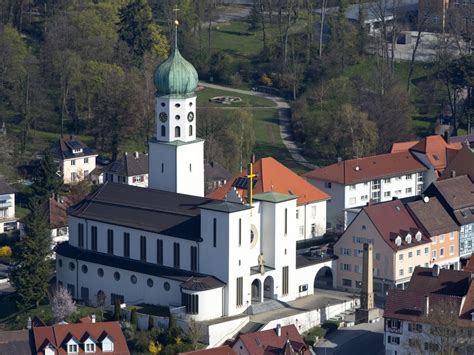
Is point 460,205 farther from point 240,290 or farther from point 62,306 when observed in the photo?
point 62,306

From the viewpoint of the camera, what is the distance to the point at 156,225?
10494cm

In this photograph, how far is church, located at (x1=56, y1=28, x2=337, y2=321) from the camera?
10219cm

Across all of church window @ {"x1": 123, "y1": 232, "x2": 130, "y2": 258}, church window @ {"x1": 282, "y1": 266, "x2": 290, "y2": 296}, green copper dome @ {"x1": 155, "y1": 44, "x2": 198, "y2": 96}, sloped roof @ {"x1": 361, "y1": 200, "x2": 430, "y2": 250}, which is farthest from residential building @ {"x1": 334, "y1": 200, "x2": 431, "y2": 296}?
church window @ {"x1": 123, "y1": 232, "x2": 130, "y2": 258}

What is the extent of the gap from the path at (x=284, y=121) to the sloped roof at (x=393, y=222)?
2420cm

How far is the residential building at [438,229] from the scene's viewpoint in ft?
365

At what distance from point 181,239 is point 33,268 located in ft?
23.5

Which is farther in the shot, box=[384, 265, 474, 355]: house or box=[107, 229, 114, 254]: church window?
box=[107, 229, 114, 254]: church window

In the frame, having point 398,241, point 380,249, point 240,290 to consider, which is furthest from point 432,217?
point 240,290

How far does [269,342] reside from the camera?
315 ft

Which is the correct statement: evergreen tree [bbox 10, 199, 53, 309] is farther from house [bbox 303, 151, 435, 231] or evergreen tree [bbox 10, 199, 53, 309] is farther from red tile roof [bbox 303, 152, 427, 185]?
red tile roof [bbox 303, 152, 427, 185]

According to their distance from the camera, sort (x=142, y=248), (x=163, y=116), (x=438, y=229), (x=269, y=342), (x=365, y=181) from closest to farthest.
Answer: (x=269, y=342)
(x=142, y=248)
(x=163, y=116)
(x=438, y=229)
(x=365, y=181)

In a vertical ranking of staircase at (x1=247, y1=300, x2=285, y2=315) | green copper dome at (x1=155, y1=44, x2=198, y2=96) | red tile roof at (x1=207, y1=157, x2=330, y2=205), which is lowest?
staircase at (x1=247, y1=300, x2=285, y2=315)

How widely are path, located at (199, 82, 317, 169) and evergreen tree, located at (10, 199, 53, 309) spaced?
3188cm

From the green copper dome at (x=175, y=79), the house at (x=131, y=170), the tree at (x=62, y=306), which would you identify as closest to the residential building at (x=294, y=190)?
the green copper dome at (x=175, y=79)
